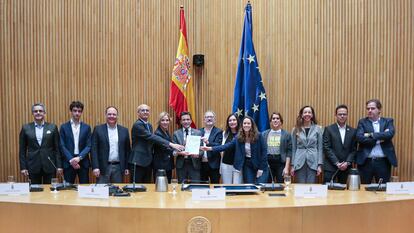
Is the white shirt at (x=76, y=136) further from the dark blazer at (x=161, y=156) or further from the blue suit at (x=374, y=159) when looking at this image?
the blue suit at (x=374, y=159)

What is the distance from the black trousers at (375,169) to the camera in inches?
167

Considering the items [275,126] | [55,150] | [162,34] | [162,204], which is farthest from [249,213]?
[162,34]

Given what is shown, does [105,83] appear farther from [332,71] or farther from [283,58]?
[332,71]

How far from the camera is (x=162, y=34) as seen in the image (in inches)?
220

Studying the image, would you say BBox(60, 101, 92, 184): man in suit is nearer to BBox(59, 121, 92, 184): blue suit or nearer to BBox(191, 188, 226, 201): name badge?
BBox(59, 121, 92, 184): blue suit

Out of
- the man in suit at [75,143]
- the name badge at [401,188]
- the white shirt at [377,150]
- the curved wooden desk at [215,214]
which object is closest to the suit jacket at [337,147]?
the white shirt at [377,150]

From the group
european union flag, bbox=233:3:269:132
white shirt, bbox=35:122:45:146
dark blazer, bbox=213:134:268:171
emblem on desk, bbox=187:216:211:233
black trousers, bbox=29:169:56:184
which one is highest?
european union flag, bbox=233:3:269:132

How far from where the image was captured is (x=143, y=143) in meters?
4.51

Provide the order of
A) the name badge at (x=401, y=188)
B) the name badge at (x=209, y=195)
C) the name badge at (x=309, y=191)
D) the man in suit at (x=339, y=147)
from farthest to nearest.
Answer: the man in suit at (x=339, y=147), the name badge at (x=401, y=188), the name badge at (x=309, y=191), the name badge at (x=209, y=195)

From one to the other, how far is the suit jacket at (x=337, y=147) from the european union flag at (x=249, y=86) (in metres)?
0.91

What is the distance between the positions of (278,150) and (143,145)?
1.66m

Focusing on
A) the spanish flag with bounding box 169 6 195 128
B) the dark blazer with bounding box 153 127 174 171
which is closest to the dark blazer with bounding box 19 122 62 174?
the dark blazer with bounding box 153 127 174 171

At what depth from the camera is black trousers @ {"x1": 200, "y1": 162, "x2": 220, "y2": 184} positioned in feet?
15.1

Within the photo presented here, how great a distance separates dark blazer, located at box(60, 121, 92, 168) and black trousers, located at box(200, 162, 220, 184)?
144 centimetres
